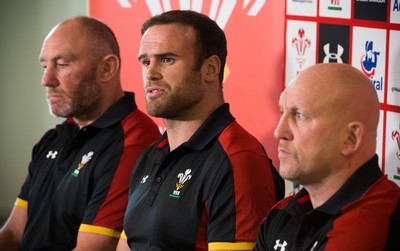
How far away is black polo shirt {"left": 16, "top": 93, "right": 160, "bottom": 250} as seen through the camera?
9.41ft

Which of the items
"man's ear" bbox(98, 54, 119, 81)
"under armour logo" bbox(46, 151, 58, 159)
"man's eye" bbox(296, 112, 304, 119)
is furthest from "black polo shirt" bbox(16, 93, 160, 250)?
"man's eye" bbox(296, 112, 304, 119)

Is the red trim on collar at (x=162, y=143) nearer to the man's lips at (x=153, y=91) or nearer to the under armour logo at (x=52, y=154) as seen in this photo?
the man's lips at (x=153, y=91)

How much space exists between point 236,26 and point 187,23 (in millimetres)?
743

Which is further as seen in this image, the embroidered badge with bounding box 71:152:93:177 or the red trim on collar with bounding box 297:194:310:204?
the embroidered badge with bounding box 71:152:93:177

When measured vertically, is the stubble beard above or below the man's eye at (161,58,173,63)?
below

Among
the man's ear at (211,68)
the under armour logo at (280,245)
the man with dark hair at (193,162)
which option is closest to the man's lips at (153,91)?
the man with dark hair at (193,162)

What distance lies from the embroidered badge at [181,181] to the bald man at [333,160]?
43cm

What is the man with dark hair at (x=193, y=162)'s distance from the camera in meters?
2.36

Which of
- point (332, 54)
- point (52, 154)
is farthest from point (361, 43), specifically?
point (52, 154)

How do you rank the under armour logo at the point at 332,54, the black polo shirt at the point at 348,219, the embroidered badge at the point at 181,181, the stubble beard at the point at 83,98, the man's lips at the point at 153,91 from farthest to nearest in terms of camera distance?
the stubble beard at the point at 83,98 < the under armour logo at the point at 332,54 < the man's lips at the point at 153,91 < the embroidered badge at the point at 181,181 < the black polo shirt at the point at 348,219

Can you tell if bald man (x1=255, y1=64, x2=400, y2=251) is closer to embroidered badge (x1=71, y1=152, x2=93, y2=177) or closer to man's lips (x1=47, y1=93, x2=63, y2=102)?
embroidered badge (x1=71, y1=152, x2=93, y2=177)

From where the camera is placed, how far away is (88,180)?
2932mm

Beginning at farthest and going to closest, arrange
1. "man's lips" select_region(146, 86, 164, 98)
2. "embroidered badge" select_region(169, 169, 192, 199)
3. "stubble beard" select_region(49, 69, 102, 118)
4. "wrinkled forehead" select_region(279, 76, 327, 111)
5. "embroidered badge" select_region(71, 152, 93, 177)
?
1. "stubble beard" select_region(49, 69, 102, 118)
2. "embroidered badge" select_region(71, 152, 93, 177)
3. "man's lips" select_region(146, 86, 164, 98)
4. "embroidered badge" select_region(169, 169, 192, 199)
5. "wrinkled forehead" select_region(279, 76, 327, 111)

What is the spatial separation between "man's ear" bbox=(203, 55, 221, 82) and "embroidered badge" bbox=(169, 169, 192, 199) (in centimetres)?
31
